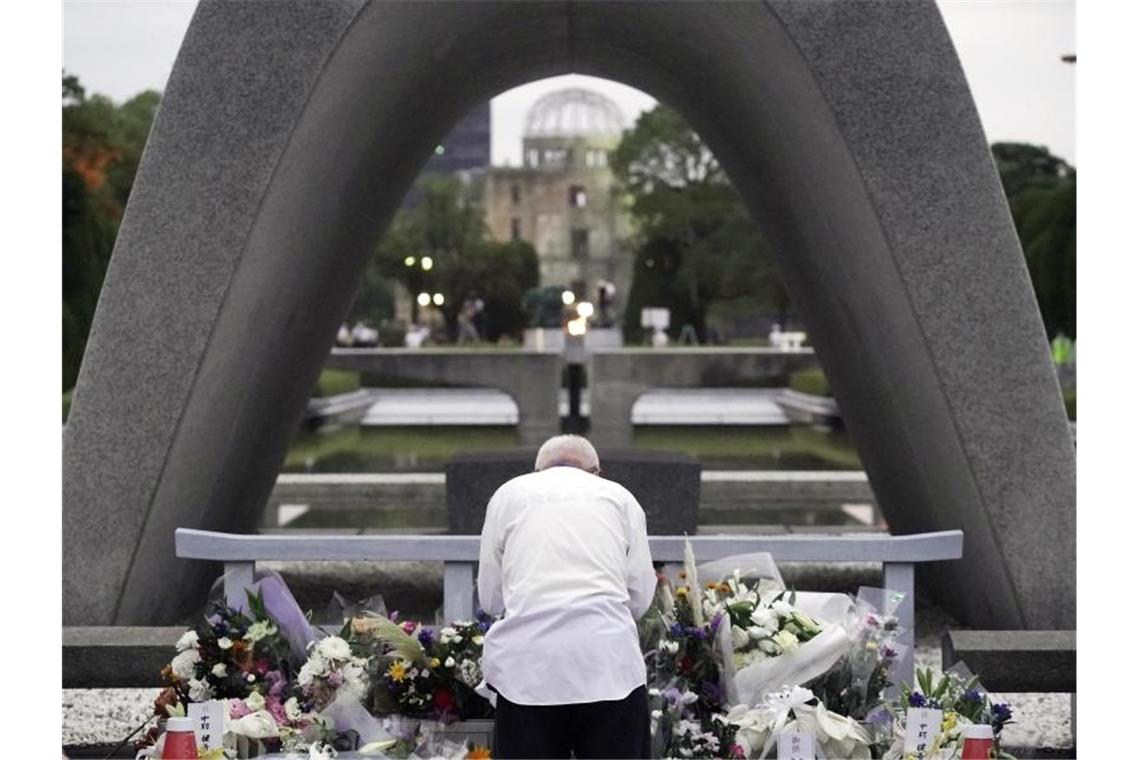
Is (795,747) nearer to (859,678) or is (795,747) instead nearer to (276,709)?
(859,678)

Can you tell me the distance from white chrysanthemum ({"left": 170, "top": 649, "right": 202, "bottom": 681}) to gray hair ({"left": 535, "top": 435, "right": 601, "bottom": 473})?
5.44 feet

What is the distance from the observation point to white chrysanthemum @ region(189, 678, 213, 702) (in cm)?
599

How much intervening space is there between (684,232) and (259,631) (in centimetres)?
4515

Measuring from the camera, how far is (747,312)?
52.5 m

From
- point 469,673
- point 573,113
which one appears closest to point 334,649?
point 469,673

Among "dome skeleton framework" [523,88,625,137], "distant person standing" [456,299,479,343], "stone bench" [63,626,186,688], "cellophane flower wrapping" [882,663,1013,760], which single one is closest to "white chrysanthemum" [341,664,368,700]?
"cellophane flower wrapping" [882,663,1013,760]

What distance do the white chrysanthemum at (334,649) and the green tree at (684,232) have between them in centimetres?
4063

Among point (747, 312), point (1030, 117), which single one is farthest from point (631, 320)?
point (1030, 117)

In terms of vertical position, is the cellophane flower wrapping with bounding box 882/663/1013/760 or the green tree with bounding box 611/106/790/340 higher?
the green tree with bounding box 611/106/790/340

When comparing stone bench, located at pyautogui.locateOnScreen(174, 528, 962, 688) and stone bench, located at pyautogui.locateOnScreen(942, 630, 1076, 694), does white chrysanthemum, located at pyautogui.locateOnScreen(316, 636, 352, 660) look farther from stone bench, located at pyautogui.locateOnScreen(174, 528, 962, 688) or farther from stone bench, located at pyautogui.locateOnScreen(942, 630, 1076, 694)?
stone bench, located at pyautogui.locateOnScreen(942, 630, 1076, 694)

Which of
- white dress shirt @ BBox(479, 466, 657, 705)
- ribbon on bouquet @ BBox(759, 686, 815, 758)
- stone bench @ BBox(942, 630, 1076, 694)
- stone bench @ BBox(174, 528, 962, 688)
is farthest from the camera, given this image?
stone bench @ BBox(942, 630, 1076, 694)

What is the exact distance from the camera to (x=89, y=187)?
35312mm
